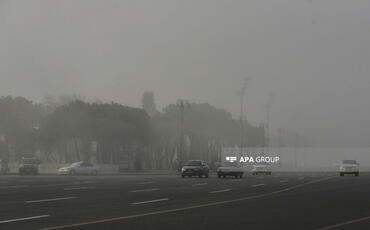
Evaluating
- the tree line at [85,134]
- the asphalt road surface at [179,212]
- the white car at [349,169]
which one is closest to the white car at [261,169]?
the white car at [349,169]

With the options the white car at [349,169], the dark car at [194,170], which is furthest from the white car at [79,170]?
the white car at [349,169]

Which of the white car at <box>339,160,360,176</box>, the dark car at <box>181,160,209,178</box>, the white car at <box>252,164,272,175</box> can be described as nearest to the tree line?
the white car at <box>252,164,272,175</box>

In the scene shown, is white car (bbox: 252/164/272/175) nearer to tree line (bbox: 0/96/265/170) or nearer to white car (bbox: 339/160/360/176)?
white car (bbox: 339/160/360/176)

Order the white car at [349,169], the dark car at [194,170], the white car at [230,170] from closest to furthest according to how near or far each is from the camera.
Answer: the white car at [230,170] < the dark car at [194,170] < the white car at [349,169]

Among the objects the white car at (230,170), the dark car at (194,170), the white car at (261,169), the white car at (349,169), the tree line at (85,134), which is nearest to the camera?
the white car at (230,170)

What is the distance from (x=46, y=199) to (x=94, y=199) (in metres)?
1.81

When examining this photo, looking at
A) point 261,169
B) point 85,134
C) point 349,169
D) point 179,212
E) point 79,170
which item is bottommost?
point 179,212

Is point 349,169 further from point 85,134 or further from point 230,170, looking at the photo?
point 85,134

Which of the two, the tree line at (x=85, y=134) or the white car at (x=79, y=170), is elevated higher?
the tree line at (x=85, y=134)

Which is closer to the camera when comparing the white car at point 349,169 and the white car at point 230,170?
the white car at point 230,170

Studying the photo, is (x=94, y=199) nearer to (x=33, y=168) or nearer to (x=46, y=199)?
(x=46, y=199)

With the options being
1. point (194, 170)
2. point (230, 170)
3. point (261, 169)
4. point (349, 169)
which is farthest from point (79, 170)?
point (349, 169)

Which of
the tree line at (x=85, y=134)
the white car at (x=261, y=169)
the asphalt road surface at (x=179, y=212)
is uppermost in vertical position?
the tree line at (x=85, y=134)

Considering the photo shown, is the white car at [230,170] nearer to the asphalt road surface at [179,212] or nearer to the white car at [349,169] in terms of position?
the white car at [349,169]
